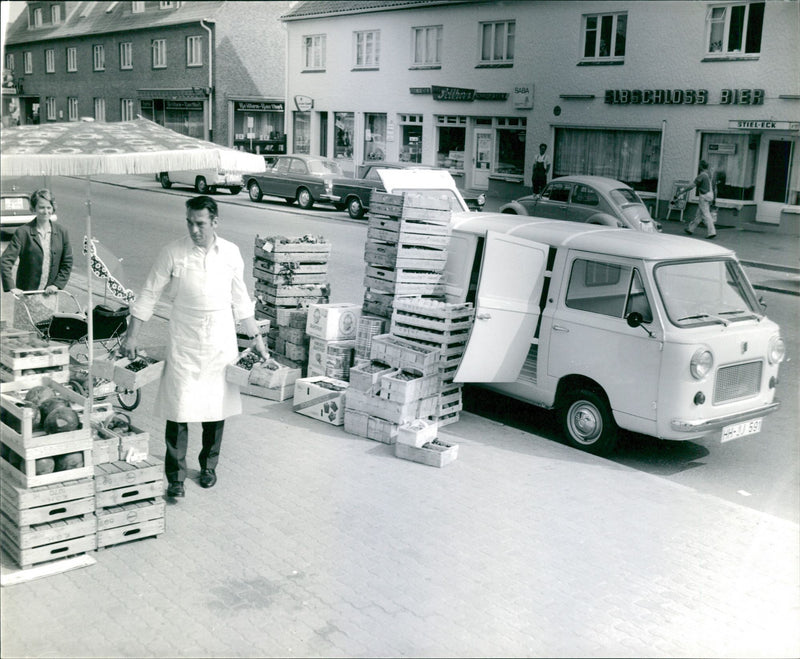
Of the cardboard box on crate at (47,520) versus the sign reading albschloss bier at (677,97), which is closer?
the cardboard box on crate at (47,520)

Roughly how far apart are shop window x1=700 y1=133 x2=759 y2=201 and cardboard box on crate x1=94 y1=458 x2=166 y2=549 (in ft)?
75.2

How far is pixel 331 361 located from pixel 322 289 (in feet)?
4.15

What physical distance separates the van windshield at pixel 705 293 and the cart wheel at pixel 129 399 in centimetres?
481

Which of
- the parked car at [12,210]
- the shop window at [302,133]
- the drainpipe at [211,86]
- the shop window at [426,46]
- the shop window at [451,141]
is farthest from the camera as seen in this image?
the shop window at [302,133]

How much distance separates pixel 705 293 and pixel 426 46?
24.6 metres

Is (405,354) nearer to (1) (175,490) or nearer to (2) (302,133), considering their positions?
(1) (175,490)

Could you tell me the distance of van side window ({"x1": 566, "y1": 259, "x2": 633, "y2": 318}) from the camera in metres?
7.40

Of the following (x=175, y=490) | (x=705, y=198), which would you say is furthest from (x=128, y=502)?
(x=705, y=198)

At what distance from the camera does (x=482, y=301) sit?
7707 millimetres

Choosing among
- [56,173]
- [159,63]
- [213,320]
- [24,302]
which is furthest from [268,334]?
[159,63]

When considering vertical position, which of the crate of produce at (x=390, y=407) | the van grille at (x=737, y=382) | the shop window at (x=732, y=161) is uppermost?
the shop window at (x=732, y=161)

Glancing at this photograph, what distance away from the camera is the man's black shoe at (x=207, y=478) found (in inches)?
253

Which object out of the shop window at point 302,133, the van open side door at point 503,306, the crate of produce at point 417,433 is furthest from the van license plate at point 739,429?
the shop window at point 302,133

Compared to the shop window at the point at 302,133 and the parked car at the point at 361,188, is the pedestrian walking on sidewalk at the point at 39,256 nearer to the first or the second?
the parked car at the point at 361,188
